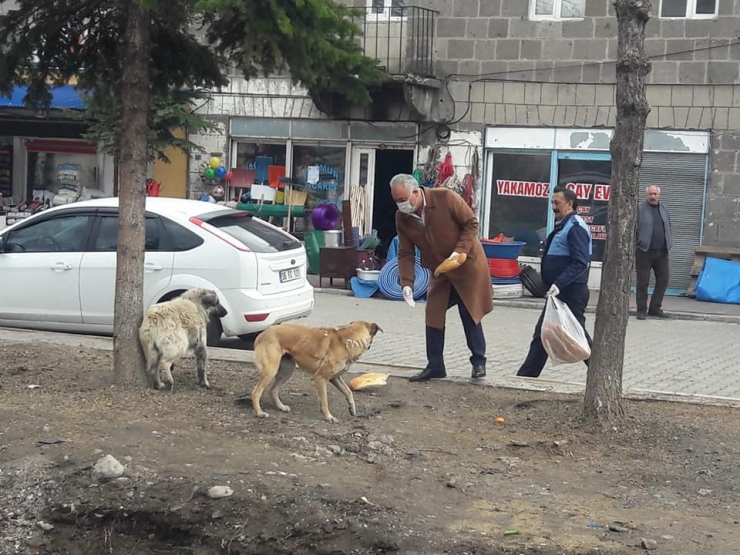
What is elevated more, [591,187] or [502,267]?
[591,187]

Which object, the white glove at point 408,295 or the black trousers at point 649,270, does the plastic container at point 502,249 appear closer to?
the black trousers at point 649,270

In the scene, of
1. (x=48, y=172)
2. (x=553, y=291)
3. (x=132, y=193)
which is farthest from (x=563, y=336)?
(x=48, y=172)

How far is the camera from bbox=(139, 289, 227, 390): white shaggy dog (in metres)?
6.97

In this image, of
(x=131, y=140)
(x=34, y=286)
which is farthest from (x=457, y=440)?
(x=34, y=286)

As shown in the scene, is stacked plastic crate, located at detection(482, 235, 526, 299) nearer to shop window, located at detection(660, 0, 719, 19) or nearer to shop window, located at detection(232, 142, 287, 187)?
shop window, located at detection(660, 0, 719, 19)

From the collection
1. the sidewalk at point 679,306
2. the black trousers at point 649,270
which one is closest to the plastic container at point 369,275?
the sidewalk at point 679,306

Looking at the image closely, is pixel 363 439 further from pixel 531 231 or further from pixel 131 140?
pixel 531 231

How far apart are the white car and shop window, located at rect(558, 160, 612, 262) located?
8153 millimetres

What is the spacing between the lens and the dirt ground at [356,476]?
4.72m

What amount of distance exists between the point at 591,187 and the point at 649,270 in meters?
3.14

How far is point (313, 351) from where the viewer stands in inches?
255

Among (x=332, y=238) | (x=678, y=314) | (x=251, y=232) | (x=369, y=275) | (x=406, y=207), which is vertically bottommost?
(x=678, y=314)

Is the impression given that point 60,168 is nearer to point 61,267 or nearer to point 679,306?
point 61,267

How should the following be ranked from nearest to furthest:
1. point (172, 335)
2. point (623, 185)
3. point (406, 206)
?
point (623, 185) < point (172, 335) < point (406, 206)
